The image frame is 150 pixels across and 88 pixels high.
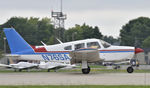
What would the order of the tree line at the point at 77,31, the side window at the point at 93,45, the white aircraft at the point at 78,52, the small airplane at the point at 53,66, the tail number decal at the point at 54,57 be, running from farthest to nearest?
1. the tree line at the point at 77,31
2. the small airplane at the point at 53,66
3. the tail number decal at the point at 54,57
4. the side window at the point at 93,45
5. the white aircraft at the point at 78,52

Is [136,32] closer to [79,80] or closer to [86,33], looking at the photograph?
[86,33]

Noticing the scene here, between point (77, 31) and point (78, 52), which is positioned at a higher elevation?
point (77, 31)

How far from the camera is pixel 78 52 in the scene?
2166cm

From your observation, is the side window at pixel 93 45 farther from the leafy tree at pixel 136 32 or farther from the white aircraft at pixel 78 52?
the leafy tree at pixel 136 32

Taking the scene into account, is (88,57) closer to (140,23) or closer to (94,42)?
(94,42)

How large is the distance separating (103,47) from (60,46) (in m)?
2.93

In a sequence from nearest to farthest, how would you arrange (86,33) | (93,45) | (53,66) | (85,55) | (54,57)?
(85,55), (93,45), (54,57), (53,66), (86,33)

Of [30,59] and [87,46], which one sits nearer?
[87,46]

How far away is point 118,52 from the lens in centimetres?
2294

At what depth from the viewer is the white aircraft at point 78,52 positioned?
868 inches

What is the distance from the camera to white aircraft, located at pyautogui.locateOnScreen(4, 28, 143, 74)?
72.3ft

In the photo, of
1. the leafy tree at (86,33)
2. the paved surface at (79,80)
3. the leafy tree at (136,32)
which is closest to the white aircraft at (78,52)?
the paved surface at (79,80)

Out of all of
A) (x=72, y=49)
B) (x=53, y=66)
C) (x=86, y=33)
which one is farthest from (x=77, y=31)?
(x=72, y=49)

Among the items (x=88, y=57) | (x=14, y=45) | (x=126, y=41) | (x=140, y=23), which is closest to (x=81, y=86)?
(x=88, y=57)
